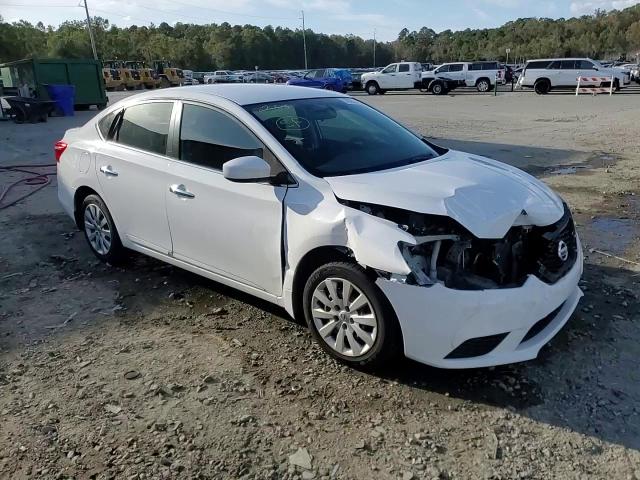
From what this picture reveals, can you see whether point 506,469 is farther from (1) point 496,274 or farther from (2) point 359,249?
(2) point 359,249

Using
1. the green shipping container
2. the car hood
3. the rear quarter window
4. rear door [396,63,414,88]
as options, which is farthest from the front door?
rear door [396,63,414,88]

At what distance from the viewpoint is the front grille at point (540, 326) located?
10.2 feet

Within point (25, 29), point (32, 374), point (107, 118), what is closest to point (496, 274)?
point (32, 374)

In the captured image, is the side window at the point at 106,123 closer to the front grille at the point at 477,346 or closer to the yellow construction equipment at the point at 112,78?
the front grille at the point at 477,346

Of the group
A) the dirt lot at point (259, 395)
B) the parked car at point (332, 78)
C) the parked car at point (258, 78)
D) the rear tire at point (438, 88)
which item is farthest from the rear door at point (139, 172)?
the parked car at point (258, 78)

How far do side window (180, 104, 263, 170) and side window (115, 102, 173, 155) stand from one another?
0.23 m

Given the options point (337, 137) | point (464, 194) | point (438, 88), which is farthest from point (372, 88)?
point (464, 194)

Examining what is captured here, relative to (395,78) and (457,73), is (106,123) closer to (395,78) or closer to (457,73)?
(395,78)

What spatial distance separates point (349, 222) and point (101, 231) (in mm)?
2911

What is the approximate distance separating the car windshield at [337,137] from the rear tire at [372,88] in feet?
113

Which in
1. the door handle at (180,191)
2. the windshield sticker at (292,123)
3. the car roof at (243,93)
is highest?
the car roof at (243,93)

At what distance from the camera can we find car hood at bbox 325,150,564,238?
305cm

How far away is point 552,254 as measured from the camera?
3.27m

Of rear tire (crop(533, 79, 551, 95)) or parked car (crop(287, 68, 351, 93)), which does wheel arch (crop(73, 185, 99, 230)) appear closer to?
rear tire (crop(533, 79, 551, 95))
